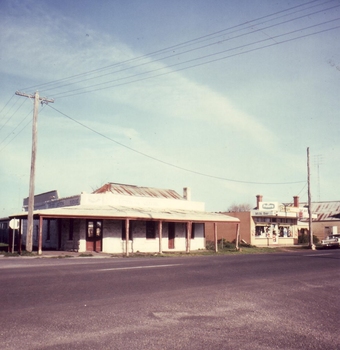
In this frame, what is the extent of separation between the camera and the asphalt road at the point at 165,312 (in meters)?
5.78

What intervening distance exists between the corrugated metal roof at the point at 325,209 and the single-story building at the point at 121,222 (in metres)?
31.7

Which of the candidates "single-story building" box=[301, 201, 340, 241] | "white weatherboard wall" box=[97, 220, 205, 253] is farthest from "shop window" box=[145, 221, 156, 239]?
"single-story building" box=[301, 201, 340, 241]

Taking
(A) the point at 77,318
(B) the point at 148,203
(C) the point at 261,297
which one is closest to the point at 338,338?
(C) the point at 261,297

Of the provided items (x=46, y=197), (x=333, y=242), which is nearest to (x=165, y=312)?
(x=46, y=197)

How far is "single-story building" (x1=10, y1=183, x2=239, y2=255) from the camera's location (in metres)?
27.3

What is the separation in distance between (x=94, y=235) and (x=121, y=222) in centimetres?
220

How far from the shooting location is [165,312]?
300 inches

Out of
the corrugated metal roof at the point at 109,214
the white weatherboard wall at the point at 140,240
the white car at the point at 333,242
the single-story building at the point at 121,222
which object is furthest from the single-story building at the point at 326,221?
the corrugated metal roof at the point at 109,214

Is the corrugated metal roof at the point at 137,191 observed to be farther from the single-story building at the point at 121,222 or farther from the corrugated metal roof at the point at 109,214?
the corrugated metal roof at the point at 109,214

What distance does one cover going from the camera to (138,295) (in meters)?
9.24

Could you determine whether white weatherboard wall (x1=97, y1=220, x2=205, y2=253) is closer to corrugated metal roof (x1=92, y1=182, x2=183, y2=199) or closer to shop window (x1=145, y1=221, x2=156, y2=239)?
shop window (x1=145, y1=221, x2=156, y2=239)

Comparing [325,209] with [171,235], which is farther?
[325,209]

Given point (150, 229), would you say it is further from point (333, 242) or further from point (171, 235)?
point (333, 242)

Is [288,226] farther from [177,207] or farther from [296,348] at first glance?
[296,348]
